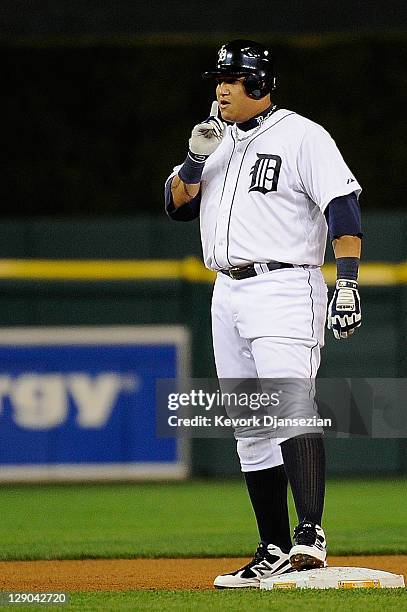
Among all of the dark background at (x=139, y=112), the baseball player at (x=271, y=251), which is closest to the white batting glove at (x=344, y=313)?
the baseball player at (x=271, y=251)

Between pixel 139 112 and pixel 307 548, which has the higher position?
pixel 139 112

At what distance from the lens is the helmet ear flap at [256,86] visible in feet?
14.1

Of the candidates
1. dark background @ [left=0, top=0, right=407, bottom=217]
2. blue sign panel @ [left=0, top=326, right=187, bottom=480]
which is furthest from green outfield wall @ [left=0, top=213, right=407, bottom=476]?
dark background @ [left=0, top=0, right=407, bottom=217]

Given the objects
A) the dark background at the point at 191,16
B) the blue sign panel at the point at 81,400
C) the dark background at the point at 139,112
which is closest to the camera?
the dark background at the point at 191,16

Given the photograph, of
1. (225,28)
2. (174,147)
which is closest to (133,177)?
(174,147)

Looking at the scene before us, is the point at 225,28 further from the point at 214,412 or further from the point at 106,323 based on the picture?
the point at 106,323

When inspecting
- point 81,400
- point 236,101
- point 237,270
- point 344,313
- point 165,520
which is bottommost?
point 165,520

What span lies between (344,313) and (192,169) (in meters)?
0.68

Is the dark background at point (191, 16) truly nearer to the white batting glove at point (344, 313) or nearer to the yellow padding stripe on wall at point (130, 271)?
the yellow padding stripe on wall at point (130, 271)

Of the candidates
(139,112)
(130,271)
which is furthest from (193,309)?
(139,112)

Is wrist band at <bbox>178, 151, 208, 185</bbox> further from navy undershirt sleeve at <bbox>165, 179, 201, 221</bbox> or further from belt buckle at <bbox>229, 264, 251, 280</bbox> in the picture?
belt buckle at <bbox>229, 264, 251, 280</bbox>

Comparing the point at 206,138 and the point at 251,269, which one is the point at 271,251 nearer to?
the point at 251,269

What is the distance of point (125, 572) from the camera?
4.79 meters

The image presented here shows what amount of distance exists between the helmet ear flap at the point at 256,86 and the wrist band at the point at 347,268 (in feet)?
1.94
